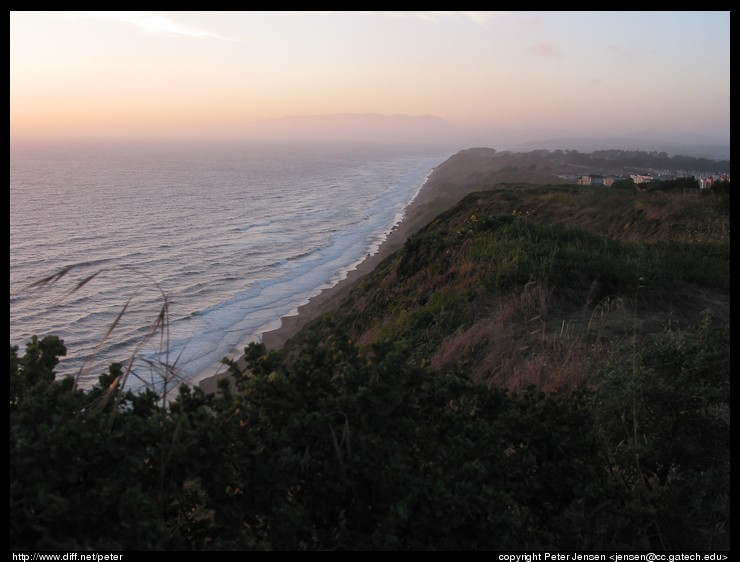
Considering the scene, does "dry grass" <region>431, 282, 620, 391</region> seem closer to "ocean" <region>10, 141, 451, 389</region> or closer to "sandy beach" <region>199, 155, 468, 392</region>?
"sandy beach" <region>199, 155, 468, 392</region>

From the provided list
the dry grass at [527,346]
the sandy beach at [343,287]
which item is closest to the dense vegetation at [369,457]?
the dry grass at [527,346]

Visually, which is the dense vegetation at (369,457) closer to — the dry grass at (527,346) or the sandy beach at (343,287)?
the dry grass at (527,346)

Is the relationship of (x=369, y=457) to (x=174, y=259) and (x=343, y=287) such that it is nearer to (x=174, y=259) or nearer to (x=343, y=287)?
(x=343, y=287)

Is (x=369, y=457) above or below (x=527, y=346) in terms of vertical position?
above

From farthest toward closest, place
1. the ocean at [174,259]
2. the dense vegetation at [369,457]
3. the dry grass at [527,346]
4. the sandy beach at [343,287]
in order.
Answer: the sandy beach at [343,287], the ocean at [174,259], the dry grass at [527,346], the dense vegetation at [369,457]

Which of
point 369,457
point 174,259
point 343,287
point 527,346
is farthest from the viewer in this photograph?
point 174,259

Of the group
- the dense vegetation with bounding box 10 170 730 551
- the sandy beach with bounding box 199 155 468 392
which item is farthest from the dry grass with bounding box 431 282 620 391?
the sandy beach with bounding box 199 155 468 392

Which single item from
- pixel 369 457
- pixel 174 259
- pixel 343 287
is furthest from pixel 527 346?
pixel 174 259

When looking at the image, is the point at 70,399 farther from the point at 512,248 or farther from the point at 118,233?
the point at 118,233

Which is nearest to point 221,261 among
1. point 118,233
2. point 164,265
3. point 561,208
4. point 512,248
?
point 164,265
